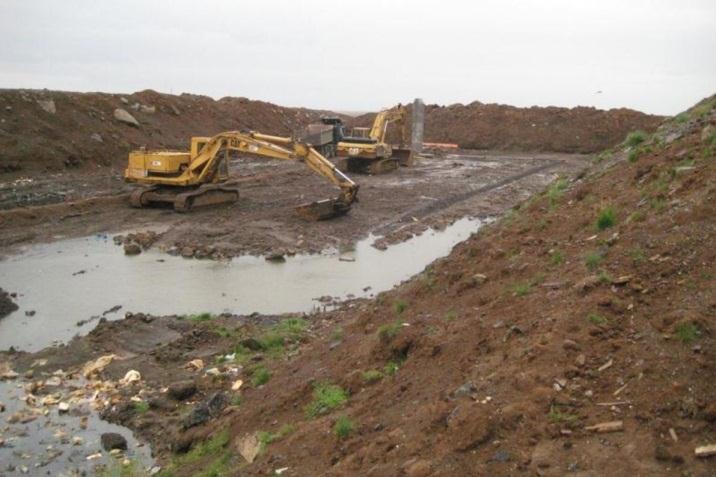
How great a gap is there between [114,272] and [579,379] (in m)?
12.4

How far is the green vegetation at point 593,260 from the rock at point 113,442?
17.7ft

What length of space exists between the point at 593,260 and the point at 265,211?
1506cm

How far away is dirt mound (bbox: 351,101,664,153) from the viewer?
44.8 meters

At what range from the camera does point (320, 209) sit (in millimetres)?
19625

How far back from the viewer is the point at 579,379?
16.5 feet

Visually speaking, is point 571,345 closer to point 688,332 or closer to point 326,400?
point 688,332

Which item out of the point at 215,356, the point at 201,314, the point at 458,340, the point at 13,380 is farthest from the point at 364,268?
the point at 458,340

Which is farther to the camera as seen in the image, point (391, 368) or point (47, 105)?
point (47, 105)

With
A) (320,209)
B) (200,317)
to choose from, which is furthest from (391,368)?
(320,209)

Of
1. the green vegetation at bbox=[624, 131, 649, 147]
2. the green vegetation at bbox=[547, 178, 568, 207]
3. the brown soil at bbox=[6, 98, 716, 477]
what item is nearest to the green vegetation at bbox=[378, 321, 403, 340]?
the brown soil at bbox=[6, 98, 716, 477]

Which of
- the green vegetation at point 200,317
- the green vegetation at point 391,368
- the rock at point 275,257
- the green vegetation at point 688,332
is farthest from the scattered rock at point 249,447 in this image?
the rock at point 275,257

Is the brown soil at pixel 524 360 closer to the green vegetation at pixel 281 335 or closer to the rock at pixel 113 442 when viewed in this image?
the green vegetation at pixel 281 335

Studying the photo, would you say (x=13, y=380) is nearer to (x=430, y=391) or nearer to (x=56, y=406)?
(x=56, y=406)

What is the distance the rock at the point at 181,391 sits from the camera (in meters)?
8.73
